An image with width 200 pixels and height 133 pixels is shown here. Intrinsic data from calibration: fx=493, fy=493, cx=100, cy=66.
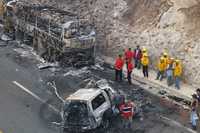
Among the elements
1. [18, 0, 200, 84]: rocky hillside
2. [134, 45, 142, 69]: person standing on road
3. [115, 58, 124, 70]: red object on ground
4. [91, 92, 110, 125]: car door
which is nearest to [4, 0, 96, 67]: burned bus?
[18, 0, 200, 84]: rocky hillside

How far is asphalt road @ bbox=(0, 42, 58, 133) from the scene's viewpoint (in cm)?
2102

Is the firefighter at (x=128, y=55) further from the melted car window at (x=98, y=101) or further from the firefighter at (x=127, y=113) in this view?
the melted car window at (x=98, y=101)

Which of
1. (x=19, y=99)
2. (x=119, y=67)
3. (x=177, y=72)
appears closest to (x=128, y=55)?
(x=119, y=67)

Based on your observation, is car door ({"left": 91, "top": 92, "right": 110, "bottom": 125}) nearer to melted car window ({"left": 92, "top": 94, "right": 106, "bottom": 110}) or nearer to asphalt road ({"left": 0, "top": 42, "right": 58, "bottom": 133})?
melted car window ({"left": 92, "top": 94, "right": 106, "bottom": 110})

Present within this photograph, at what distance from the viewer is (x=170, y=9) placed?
2872cm

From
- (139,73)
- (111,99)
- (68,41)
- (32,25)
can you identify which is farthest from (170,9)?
(111,99)

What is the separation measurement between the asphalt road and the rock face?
546cm

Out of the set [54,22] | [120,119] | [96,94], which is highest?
[54,22]

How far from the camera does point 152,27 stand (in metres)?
28.7

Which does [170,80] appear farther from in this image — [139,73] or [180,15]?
[180,15]

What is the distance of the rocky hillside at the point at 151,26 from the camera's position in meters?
26.3

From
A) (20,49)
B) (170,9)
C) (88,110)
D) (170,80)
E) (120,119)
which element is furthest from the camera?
(20,49)

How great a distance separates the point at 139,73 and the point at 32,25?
7.51 meters

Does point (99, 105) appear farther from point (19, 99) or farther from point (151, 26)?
point (151, 26)
